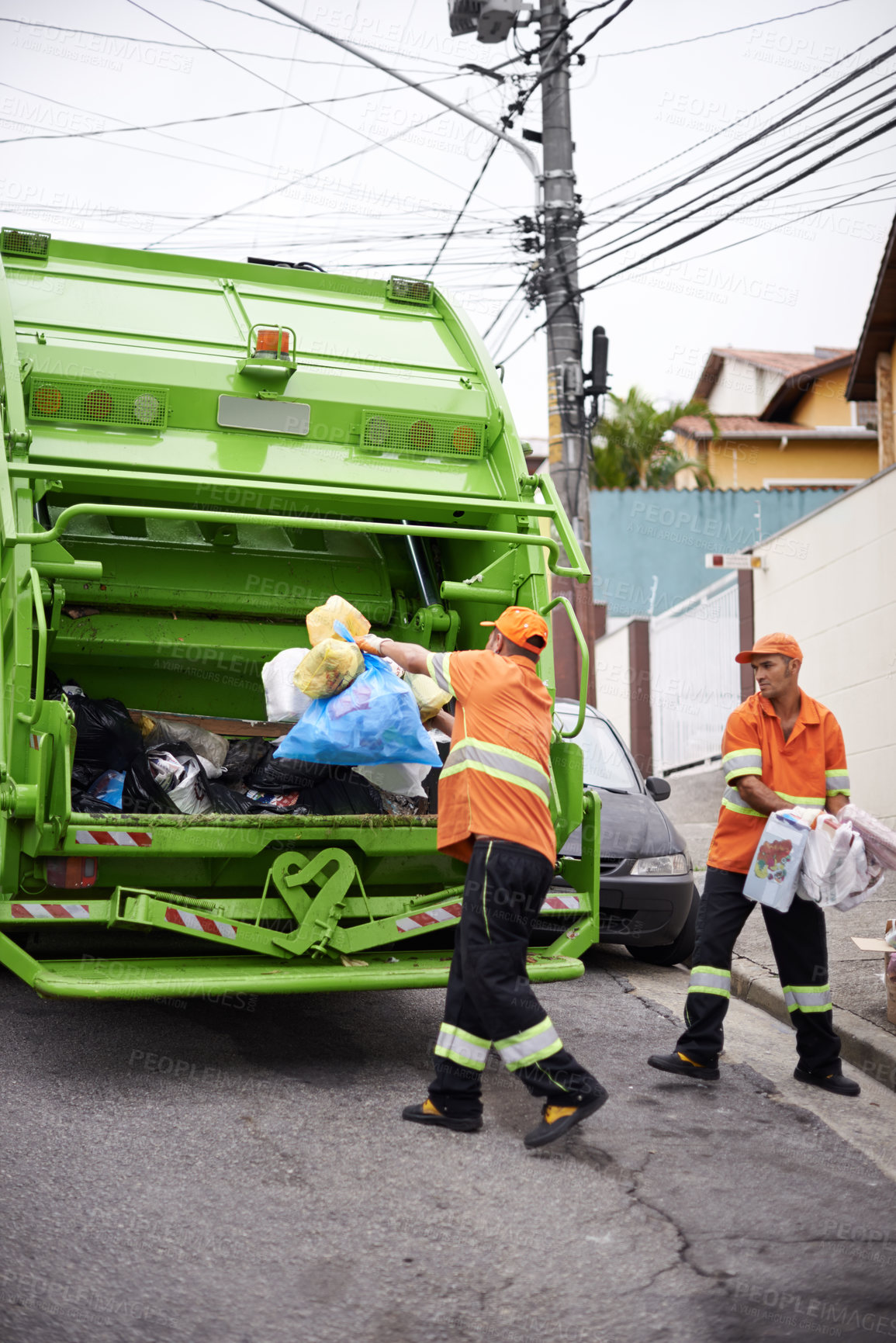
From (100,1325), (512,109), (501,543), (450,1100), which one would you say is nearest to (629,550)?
(512,109)

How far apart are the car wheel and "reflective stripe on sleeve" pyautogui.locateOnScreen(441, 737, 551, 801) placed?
107 inches

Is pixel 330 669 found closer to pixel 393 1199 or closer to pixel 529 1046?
pixel 529 1046

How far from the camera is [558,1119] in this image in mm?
3883

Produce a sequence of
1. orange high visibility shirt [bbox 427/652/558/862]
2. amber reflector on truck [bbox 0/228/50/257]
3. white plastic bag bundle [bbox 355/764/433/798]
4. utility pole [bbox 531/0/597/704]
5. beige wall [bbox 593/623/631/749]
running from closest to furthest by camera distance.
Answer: orange high visibility shirt [bbox 427/652/558/862] → white plastic bag bundle [bbox 355/764/433/798] → amber reflector on truck [bbox 0/228/50/257] → utility pole [bbox 531/0/597/704] → beige wall [bbox 593/623/631/749]

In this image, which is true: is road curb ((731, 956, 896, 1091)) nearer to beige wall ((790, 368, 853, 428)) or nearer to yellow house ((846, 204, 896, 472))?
yellow house ((846, 204, 896, 472))

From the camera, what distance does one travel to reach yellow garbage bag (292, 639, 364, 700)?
453cm

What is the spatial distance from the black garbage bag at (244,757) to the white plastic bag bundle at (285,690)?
0.66m

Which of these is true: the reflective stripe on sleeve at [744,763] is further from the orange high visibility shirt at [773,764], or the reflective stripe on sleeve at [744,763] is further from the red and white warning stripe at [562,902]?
the red and white warning stripe at [562,902]

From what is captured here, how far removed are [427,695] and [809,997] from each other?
68.4 inches

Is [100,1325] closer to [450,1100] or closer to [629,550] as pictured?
[450,1100]

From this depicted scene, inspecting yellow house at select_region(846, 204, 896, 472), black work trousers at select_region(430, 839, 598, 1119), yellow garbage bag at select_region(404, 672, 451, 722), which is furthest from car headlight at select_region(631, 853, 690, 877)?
yellow house at select_region(846, 204, 896, 472)

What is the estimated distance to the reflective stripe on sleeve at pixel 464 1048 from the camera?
4020 mm

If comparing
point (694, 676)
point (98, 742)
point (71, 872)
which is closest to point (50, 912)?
point (71, 872)

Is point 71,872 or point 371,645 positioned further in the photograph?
point 371,645
